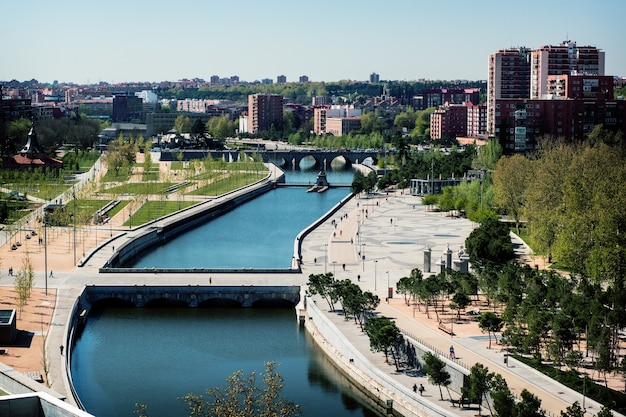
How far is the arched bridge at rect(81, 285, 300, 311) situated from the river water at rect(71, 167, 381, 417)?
541 mm

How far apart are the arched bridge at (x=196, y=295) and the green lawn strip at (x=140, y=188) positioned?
38.9m

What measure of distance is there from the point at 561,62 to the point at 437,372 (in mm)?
83865

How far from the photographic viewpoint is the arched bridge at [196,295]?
164 feet

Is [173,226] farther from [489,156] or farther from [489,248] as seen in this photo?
[489,156]

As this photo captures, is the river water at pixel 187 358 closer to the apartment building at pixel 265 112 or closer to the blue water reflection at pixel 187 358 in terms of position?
the blue water reflection at pixel 187 358

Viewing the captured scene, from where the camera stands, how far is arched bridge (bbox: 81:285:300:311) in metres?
50.0

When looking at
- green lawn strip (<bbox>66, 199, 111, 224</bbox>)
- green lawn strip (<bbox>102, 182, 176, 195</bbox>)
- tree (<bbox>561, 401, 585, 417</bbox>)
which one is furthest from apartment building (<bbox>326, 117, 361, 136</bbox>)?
tree (<bbox>561, 401, 585, 417</bbox>)

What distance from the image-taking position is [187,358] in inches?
1635

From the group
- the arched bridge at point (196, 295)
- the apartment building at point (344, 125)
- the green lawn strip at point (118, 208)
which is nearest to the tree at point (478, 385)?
the arched bridge at point (196, 295)

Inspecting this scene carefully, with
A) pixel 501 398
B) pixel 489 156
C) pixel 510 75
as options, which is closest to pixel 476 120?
pixel 510 75

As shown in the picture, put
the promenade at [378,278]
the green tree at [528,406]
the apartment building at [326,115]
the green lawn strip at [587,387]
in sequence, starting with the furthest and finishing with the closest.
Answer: the apartment building at [326,115] → the promenade at [378,278] → the green lawn strip at [587,387] → the green tree at [528,406]

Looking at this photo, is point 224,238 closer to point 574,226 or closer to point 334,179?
point 574,226

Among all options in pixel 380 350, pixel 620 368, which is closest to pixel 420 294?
pixel 380 350

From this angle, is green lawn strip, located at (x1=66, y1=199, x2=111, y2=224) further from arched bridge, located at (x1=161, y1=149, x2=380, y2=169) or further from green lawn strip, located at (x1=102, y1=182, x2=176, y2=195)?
arched bridge, located at (x1=161, y1=149, x2=380, y2=169)
